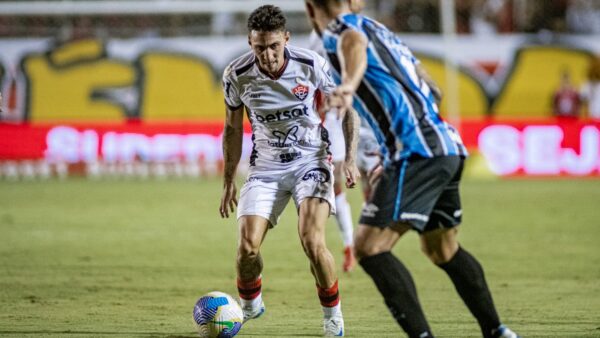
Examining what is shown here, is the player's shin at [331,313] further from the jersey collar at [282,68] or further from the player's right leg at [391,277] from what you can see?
the jersey collar at [282,68]

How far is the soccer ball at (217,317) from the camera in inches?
268

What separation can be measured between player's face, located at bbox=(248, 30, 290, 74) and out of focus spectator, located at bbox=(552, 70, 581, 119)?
17.1m

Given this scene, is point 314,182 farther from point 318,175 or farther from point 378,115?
point 378,115

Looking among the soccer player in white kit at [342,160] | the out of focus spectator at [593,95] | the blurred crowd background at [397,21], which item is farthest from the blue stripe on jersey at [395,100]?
the out of focus spectator at [593,95]

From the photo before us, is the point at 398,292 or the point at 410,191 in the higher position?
the point at 410,191

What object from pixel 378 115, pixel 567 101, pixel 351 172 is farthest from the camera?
pixel 567 101

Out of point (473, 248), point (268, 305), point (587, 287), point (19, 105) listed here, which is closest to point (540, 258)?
point (473, 248)

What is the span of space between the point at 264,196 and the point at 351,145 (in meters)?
0.70

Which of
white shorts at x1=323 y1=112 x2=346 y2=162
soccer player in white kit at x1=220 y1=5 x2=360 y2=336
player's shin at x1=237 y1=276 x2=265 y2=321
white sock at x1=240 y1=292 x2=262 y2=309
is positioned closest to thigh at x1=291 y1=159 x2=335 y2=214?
soccer player in white kit at x1=220 y1=5 x2=360 y2=336

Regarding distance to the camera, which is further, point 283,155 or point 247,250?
point 283,155

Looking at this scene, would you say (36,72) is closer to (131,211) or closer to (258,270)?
(131,211)

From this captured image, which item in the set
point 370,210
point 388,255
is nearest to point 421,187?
point 370,210

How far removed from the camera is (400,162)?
576 centimetres

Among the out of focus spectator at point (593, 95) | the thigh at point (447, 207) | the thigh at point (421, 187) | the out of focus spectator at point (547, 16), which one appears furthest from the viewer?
the out of focus spectator at point (547, 16)
